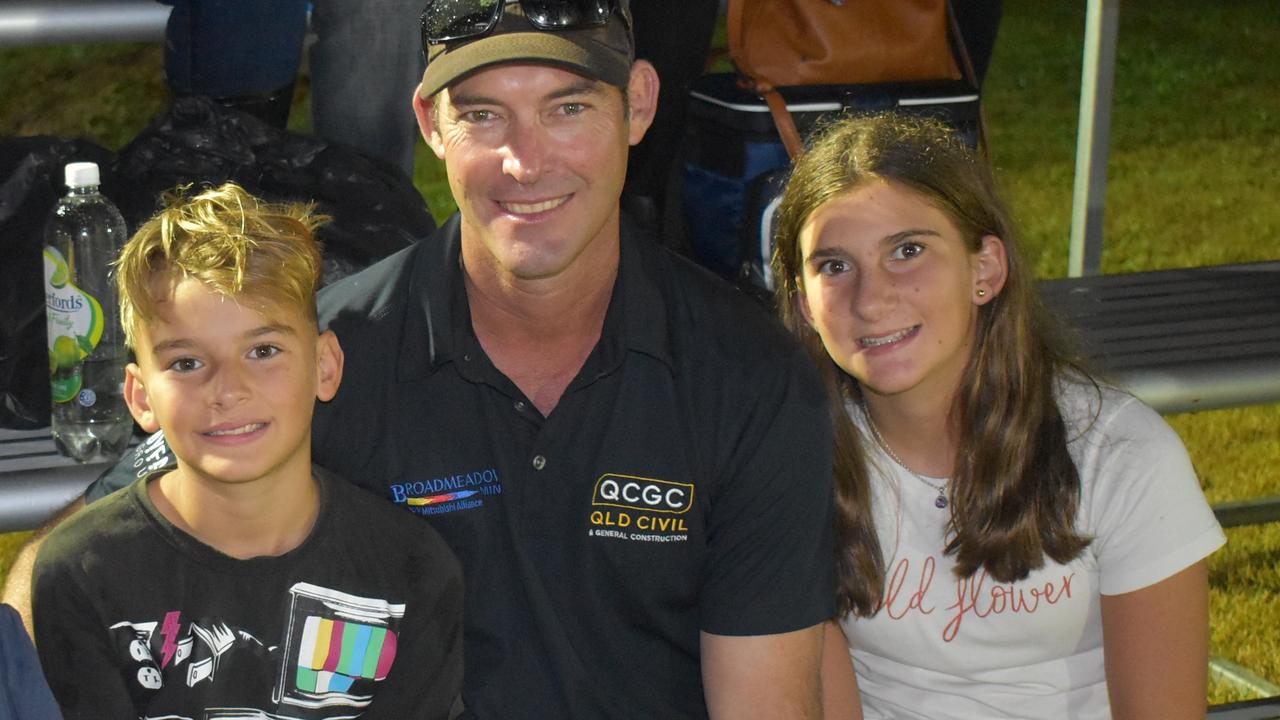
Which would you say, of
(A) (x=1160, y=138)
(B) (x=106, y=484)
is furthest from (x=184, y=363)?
(A) (x=1160, y=138)

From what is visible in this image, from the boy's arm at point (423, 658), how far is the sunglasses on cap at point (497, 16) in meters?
0.73

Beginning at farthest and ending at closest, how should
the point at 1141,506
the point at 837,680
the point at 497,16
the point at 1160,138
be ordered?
the point at 1160,138 → the point at 837,680 → the point at 1141,506 → the point at 497,16

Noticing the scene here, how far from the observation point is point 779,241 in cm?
253

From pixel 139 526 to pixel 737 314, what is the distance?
865mm

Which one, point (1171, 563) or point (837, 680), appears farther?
point (837, 680)

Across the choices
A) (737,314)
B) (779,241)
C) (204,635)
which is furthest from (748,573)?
(204,635)

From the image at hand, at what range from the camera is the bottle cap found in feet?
8.09

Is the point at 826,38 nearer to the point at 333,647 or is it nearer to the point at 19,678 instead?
the point at 333,647

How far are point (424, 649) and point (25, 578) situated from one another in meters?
0.52

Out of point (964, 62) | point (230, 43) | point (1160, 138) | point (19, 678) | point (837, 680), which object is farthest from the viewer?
point (1160, 138)

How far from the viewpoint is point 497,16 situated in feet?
7.12

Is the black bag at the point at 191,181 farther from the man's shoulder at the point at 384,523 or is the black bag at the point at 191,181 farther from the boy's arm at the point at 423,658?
the boy's arm at the point at 423,658

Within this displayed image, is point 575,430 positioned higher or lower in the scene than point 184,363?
lower

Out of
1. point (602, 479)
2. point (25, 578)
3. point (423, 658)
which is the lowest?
point (423, 658)
